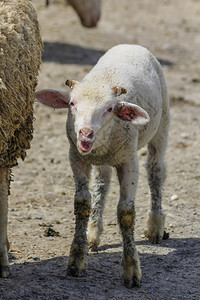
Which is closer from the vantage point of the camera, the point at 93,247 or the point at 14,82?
the point at 14,82

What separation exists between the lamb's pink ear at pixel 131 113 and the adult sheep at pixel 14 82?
0.74 metres

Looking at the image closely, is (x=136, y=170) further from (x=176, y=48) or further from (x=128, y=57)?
(x=176, y=48)

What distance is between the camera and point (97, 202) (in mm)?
6371

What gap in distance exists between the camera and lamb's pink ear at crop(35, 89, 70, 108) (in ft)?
17.3

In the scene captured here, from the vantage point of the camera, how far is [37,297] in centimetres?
491

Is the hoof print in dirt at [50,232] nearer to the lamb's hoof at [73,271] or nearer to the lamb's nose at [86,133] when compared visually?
the lamb's hoof at [73,271]

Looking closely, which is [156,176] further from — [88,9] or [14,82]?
[88,9]

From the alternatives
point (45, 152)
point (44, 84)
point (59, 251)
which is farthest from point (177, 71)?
point (59, 251)

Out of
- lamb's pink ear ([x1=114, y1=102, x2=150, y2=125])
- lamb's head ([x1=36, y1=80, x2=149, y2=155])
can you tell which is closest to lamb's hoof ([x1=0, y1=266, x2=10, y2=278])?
lamb's head ([x1=36, y1=80, x2=149, y2=155])

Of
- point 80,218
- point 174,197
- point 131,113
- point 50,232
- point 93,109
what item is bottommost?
point 174,197

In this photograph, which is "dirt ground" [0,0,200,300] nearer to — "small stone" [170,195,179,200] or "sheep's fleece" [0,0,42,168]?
"small stone" [170,195,179,200]

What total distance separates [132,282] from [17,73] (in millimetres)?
1885

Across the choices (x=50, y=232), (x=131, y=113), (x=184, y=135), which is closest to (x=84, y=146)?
(x=131, y=113)

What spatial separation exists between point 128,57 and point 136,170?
1210mm
